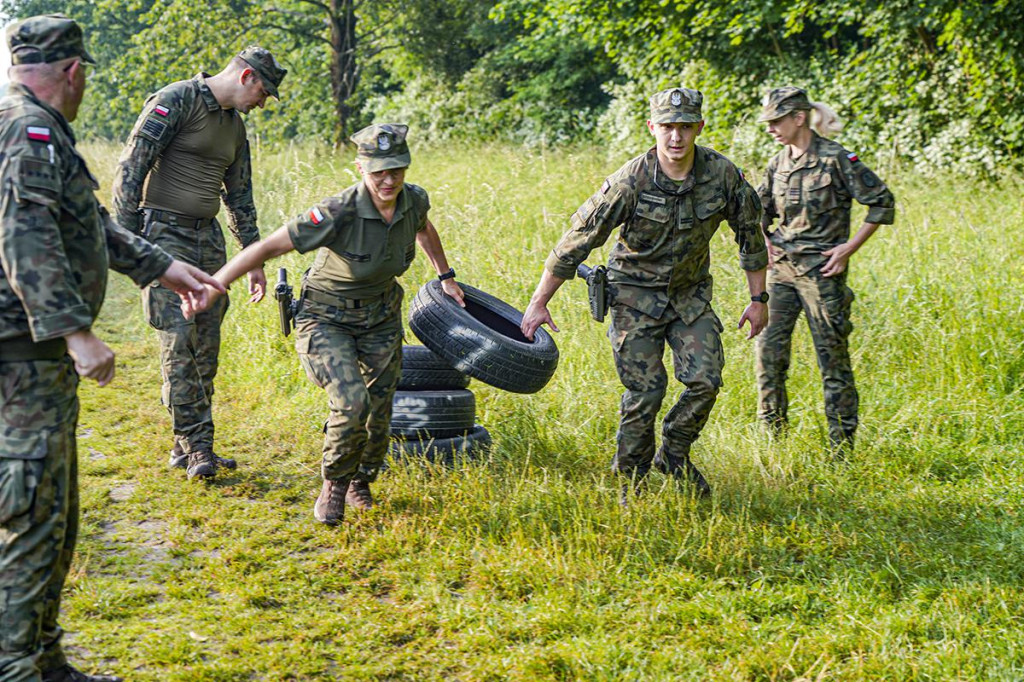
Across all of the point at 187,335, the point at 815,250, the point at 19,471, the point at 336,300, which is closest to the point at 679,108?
the point at 815,250

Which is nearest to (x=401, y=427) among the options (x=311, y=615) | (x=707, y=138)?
(x=311, y=615)

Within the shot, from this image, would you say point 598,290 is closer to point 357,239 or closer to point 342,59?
point 357,239

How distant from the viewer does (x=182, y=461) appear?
6.58 m

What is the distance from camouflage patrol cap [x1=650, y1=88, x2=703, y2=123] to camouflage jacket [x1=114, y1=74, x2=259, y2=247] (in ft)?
Result: 9.09

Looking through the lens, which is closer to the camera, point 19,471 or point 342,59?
point 19,471

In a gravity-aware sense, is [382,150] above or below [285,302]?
above

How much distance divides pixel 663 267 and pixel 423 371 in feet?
6.02

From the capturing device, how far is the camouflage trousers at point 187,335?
6168 mm

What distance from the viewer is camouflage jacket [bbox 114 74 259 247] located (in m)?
5.89

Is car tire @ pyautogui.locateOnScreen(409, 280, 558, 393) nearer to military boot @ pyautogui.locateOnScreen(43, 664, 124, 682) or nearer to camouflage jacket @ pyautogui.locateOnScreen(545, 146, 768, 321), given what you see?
camouflage jacket @ pyautogui.locateOnScreen(545, 146, 768, 321)

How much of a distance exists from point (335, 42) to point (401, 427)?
741 inches

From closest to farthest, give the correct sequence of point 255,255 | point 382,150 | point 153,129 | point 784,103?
point 255,255
point 382,150
point 153,129
point 784,103

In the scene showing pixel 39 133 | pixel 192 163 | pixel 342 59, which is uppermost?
pixel 342 59

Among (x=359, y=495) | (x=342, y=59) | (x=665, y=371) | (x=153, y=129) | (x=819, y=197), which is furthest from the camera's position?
(x=342, y=59)
